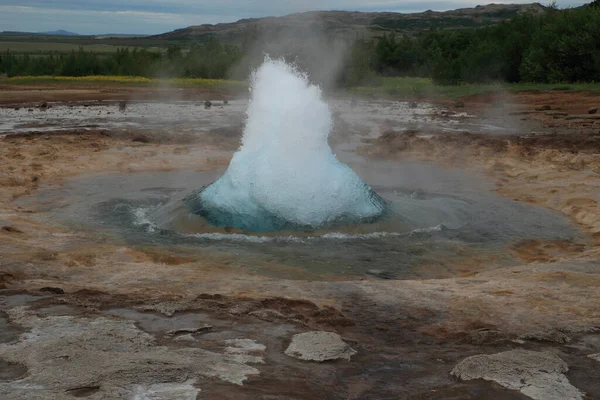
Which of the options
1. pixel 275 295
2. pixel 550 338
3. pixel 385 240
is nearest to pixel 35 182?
pixel 385 240

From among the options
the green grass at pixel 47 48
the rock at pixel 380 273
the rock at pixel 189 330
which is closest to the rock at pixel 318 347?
the rock at pixel 189 330

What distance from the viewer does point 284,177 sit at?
7.91 metres

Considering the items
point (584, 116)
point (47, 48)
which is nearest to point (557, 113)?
point (584, 116)

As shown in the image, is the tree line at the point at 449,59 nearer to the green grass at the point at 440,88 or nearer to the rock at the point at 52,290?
the green grass at the point at 440,88

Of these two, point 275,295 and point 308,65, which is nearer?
point 275,295

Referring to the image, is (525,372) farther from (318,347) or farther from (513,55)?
(513,55)

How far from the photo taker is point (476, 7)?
120 m

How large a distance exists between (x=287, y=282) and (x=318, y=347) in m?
1.50

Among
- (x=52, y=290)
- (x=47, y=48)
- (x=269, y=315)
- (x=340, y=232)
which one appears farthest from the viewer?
(x=47, y=48)

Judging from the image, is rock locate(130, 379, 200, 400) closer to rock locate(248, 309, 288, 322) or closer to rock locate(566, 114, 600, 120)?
rock locate(248, 309, 288, 322)

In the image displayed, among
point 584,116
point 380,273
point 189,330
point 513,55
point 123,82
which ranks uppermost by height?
point 513,55

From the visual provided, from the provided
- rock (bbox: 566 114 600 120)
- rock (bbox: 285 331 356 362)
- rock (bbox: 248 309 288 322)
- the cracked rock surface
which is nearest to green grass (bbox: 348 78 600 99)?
rock (bbox: 566 114 600 120)

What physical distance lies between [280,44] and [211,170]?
6.96 meters

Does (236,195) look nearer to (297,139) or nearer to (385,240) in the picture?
(297,139)
